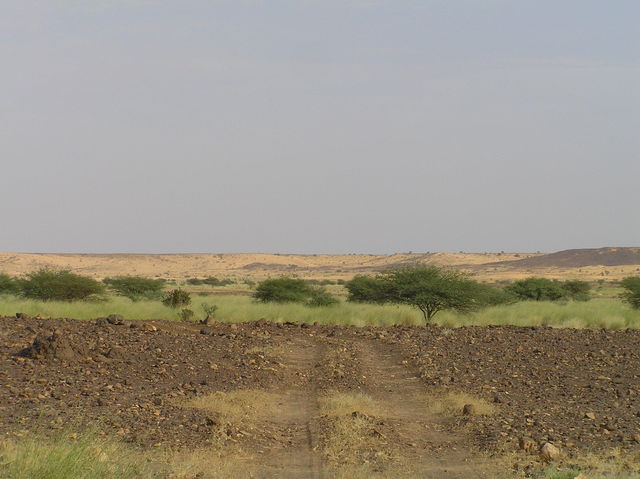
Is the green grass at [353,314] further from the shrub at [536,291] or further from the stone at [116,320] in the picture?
the shrub at [536,291]

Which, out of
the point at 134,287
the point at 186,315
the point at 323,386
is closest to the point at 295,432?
the point at 323,386

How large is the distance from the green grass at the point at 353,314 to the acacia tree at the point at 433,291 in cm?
32

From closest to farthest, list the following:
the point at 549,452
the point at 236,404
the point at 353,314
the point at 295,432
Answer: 1. the point at 549,452
2. the point at 295,432
3. the point at 236,404
4. the point at 353,314

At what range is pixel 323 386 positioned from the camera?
12.2 meters

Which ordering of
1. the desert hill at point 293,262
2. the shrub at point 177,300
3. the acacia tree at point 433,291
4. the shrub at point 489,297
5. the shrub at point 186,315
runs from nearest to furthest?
the shrub at point 186,315, the acacia tree at point 433,291, the shrub at point 177,300, the shrub at point 489,297, the desert hill at point 293,262

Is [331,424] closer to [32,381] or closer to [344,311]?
[32,381]

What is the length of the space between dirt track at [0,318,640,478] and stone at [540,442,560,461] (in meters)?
0.18

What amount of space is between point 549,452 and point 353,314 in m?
18.2

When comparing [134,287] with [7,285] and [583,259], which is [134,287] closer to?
[7,285]

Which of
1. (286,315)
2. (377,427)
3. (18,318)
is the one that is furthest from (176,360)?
(286,315)

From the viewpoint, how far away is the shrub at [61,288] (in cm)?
2895

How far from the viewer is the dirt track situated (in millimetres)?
8336

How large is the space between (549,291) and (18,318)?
2990 centimetres

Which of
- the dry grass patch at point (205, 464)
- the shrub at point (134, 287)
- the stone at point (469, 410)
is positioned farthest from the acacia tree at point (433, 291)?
the dry grass patch at point (205, 464)
